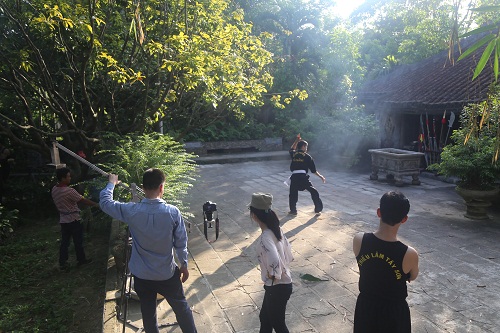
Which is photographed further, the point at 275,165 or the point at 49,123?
the point at 275,165

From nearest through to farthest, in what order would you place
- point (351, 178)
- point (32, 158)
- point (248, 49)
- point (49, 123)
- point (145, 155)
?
point (145, 155), point (248, 49), point (49, 123), point (32, 158), point (351, 178)

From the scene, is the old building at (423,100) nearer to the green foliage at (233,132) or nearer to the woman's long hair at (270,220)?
the green foliage at (233,132)

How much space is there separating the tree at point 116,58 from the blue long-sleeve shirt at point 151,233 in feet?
11.7

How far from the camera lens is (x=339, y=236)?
7.28 m

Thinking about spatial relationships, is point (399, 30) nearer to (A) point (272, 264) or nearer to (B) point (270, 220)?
(B) point (270, 220)

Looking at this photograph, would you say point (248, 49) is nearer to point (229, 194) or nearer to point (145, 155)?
point (229, 194)

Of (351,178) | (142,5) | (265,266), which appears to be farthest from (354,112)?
(265,266)

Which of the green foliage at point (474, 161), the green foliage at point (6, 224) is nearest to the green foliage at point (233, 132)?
the green foliage at point (6, 224)

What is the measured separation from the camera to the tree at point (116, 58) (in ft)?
22.2

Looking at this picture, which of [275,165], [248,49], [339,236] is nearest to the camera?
[339,236]

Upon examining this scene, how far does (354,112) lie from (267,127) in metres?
6.74

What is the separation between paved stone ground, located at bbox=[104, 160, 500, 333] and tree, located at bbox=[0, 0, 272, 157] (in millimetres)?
2862

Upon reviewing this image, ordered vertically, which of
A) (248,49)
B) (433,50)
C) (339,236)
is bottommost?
(339,236)

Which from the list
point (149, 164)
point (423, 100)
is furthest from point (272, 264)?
point (423, 100)
